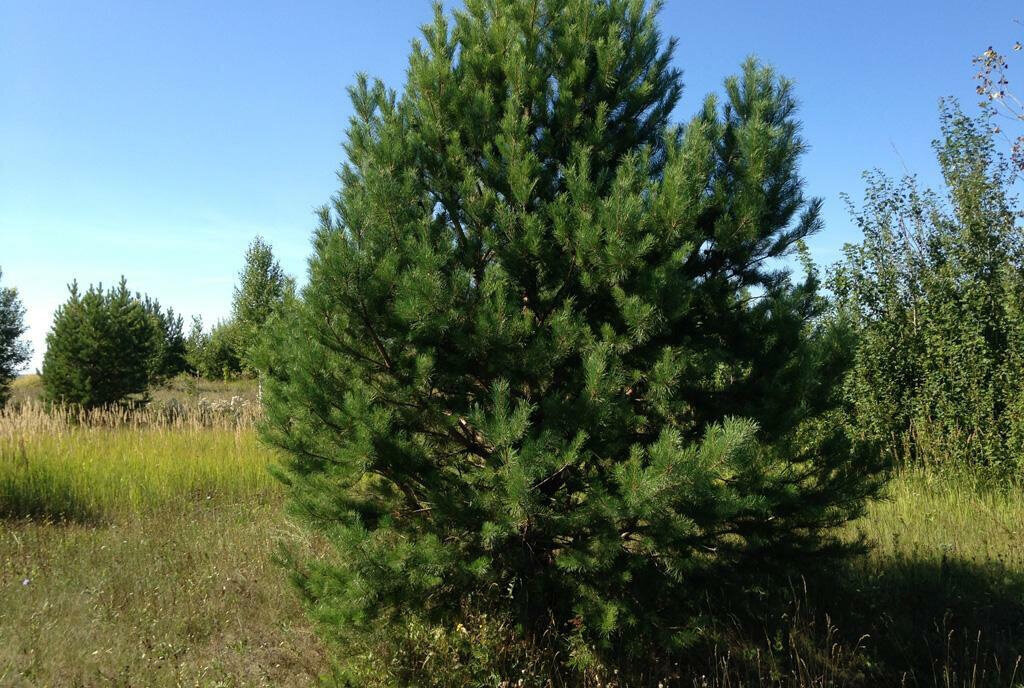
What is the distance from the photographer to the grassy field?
159 inches

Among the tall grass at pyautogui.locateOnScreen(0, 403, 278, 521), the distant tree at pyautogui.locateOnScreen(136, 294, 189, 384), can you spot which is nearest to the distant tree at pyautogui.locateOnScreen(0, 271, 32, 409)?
Answer: the distant tree at pyautogui.locateOnScreen(136, 294, 189, 384)

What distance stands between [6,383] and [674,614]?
2083cm

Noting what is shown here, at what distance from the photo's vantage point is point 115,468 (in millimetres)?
8047

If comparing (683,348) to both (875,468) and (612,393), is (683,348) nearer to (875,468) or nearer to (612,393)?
(612,393)

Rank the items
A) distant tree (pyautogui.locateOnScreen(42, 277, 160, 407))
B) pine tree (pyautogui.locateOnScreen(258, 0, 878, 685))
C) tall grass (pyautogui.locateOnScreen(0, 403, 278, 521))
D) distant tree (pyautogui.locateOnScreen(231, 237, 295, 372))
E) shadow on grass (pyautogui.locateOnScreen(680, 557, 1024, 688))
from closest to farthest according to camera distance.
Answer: pine tree (pyautogui.locateOnScreen(258, 0, 878, 685)), shadow on grass (pyautogui.locateOnScreen(680, 557, 1024, 688)), tall grass (pyautogui.locateOnScreen(0, 403, 278, 521)), distant tree (pyautogui.locateOnScreen(42, 277, 160, 407)), distant tree (pyautogui.locateOnScreen(231, 237, 295, 372))

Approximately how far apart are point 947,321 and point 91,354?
1500 centimetres

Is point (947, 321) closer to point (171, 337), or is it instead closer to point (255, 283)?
point (255, 283)

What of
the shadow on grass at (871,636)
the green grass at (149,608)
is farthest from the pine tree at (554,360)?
the green grass at (149,608)

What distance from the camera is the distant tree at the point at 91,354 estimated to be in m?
14.7

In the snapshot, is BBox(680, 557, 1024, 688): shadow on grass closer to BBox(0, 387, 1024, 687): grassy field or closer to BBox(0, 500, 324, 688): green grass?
BBox(0, 387, 1024, 687): grassy field

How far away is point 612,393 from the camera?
3.21m

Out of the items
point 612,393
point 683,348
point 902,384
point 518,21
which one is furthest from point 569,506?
point 902,384

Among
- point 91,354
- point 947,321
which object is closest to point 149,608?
point 947,321

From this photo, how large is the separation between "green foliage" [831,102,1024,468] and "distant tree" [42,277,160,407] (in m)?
13.6
